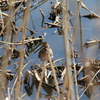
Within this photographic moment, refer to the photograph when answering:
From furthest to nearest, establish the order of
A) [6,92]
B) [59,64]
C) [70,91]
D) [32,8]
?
[32,8] < [59,64] < [6,92] < [70,91]

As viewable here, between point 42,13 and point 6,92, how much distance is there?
124 cm

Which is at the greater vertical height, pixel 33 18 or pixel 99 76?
pixel 33 18

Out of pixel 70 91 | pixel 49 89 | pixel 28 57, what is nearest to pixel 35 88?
pixel 49 89

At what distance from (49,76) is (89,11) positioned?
1079mm

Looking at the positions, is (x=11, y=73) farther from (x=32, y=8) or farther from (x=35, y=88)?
(x=32, y=8)

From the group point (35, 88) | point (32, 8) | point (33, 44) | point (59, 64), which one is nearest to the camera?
point (35, 88)

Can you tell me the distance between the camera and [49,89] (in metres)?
1.88

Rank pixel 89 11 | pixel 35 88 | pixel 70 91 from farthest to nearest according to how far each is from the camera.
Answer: pixel 89 11 → pixel 35 88 → pixel 70 91

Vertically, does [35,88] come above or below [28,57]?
below

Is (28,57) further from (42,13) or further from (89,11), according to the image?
(89,11)

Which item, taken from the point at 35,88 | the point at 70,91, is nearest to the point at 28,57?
the point at 35,88

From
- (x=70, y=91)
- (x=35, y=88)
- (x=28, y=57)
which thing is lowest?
(x=35, y=88)

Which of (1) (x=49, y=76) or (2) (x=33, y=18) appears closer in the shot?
(1) (x=49, y=76)

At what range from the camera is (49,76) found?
1.97 meters
